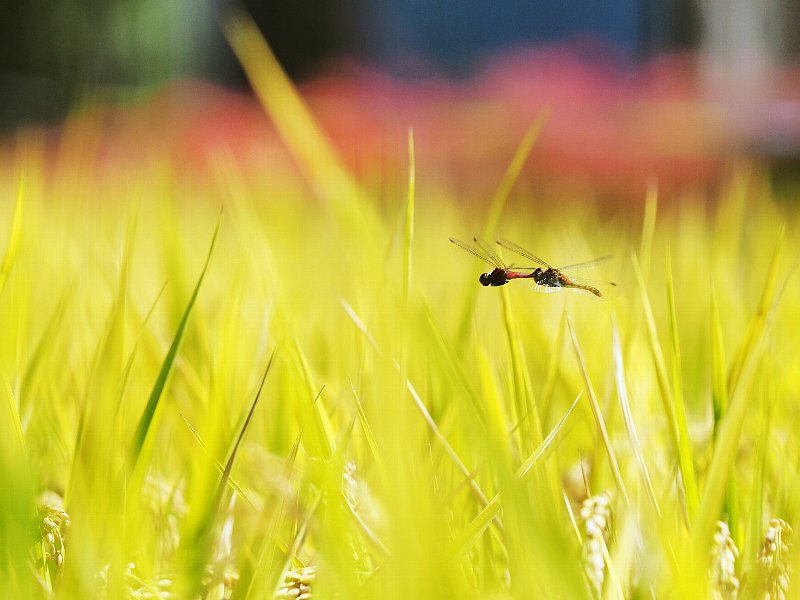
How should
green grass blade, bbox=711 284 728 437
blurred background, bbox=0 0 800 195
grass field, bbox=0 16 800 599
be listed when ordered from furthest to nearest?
blurred background, bbox=0 0 800 195
green grass blade, bbox=711 284 728 437
grass field, bbox=0 16 800 599

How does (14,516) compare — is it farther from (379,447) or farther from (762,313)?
(762,313)

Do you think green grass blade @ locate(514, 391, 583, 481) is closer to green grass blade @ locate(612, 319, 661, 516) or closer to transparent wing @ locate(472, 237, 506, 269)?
green grass blade @ locate(612, 319, 661, 516)

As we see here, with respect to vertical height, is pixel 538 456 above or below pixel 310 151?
below

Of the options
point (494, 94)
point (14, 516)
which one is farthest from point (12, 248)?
point (494, 94)

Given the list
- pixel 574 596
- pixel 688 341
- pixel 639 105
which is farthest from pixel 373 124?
pixel 574 596

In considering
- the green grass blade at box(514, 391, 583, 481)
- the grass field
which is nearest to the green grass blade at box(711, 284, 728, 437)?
the grass field

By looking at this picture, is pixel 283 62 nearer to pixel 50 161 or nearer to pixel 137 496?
pixel 50 161
